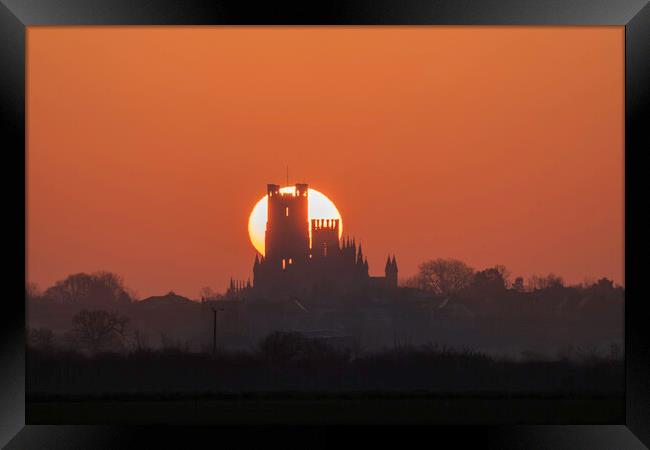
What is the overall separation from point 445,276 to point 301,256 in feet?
73.2

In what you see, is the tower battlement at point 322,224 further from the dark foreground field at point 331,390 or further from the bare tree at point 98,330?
the dark foreground field at point 331,390

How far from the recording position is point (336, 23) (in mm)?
4328

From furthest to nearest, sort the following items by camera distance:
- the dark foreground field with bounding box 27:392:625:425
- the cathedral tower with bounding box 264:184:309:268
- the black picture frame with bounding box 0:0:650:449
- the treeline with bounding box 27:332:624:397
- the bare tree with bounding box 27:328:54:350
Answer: the cathedral tower with bounding box 264:184:309:268 → the bare tree with bounding box 27:328:54:350 → the treeline with bounding box 27:332:624:397 → the dark foreground field with bounding box 27:392:625:425 → the black picture frame with bounding box 0:0:650:449

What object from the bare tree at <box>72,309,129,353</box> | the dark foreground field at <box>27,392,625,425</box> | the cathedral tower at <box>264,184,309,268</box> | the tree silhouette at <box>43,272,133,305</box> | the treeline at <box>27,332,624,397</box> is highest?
the cathedral tower at <box>264,184,309,268</box>

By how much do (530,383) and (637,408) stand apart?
20314mm

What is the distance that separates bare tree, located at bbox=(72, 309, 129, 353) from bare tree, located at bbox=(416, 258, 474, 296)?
878cm

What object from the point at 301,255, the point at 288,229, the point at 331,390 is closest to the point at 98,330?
the point at 331,390

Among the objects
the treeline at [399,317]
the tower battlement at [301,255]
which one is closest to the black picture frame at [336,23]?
the treeline at [399,317]

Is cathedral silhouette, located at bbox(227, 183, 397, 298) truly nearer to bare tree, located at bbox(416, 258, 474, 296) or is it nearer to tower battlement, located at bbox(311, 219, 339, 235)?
tower battlement, located at bbox(311, 219, 339, 235)

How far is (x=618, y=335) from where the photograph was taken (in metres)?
23.7

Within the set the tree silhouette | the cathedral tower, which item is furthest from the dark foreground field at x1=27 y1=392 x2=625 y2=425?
the cathedral tower

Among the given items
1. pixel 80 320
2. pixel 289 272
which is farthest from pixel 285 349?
pixel 289 272

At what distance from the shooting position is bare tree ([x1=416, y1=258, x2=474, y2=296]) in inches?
1080

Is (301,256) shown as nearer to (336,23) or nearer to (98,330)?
(98,330)
